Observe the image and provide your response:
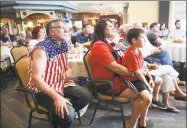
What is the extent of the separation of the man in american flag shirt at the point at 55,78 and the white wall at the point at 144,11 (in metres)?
7.93

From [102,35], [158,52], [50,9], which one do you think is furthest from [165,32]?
[50,9]

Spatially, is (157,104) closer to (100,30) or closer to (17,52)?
(100,30)

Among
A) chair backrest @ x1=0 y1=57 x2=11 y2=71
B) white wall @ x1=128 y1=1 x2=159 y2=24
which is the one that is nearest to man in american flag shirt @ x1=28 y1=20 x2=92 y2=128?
chair backrest @ x1=0 y1=57 x2=11 y2=71

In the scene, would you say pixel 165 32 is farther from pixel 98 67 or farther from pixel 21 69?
pixel 21 69

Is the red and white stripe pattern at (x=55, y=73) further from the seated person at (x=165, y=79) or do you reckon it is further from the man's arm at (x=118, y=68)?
the seated person at (x=165, y=79)

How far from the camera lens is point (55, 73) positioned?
1.66 meters

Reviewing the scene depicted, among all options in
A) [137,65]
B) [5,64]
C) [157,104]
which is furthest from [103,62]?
[5,64]

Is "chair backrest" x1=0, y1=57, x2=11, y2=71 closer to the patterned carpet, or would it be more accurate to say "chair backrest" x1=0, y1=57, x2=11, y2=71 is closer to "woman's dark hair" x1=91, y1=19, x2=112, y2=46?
the patterned carpet

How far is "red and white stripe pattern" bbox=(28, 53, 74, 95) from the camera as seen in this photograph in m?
1.61

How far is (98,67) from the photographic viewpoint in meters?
1.87

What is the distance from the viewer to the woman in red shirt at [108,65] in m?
1.77

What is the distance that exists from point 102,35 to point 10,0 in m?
6.44

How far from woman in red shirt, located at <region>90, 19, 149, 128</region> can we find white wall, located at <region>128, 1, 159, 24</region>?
7.64 metres

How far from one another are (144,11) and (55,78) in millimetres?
8681
